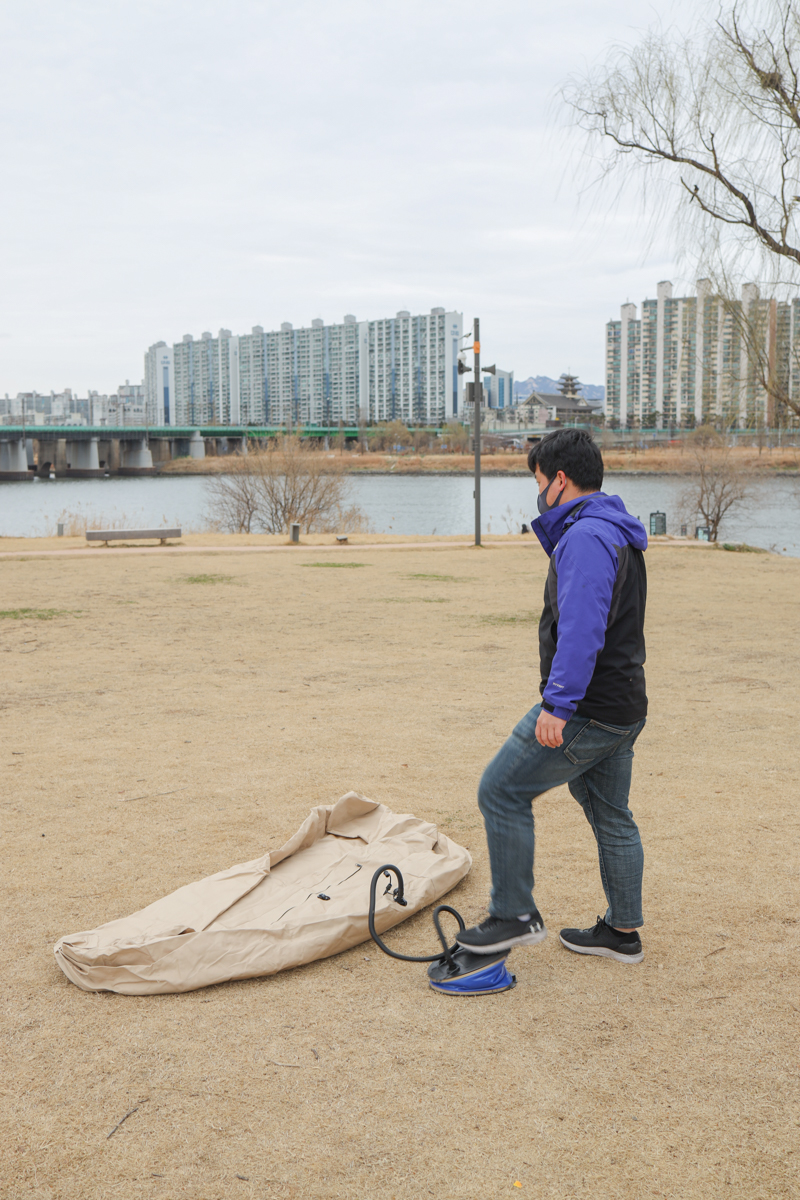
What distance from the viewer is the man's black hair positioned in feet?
9.71

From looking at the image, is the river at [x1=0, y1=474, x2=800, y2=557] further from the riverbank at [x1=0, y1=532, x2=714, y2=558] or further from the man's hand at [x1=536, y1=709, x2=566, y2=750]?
the man's hand at [x1=536, y1=709, x2=566, y2=750]

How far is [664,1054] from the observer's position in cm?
273

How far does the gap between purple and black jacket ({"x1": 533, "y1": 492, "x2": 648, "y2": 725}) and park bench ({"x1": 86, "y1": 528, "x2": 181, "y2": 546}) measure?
68.9ft

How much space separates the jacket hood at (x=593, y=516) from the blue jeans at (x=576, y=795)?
1.80 ft

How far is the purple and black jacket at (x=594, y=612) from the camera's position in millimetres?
2744

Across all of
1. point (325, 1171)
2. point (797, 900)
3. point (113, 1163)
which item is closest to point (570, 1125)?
point (325, 1171)

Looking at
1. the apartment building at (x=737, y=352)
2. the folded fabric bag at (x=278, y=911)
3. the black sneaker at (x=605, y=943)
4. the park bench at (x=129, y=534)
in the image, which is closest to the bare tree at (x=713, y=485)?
the park bench at (x=129, y=534)

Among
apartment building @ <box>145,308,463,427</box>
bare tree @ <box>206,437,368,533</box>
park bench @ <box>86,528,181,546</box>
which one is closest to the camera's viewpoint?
park bench @ <box>86,528,181,546</box>

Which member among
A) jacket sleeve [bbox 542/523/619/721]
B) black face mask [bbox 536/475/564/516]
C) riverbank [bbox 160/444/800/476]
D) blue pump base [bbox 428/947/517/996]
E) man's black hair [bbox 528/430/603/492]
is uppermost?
riverbank [bbox 160/444/800/476]

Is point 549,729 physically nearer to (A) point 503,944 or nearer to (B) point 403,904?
(A) point 503,944

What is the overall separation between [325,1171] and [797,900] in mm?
2336

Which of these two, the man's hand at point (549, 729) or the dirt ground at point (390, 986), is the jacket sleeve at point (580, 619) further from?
the dirt ground at point (390, 986)

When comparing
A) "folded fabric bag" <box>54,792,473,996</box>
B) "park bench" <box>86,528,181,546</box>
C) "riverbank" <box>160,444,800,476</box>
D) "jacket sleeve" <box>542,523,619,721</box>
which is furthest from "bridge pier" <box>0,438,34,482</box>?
"jacket sleeve" <box>542,523,619,721</box>

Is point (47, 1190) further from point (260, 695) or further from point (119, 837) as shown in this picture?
point (260, 695)
